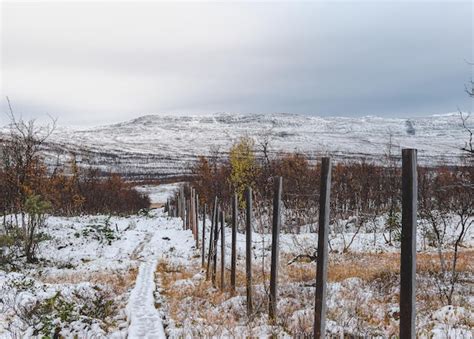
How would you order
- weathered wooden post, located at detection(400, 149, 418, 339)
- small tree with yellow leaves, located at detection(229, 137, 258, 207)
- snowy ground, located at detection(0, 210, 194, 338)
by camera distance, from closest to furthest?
weathered wooden post, located at detection(400, 149, 418, 339)
snowy ground, located at detection(0, 210, 194, 338)
small tree with yellow leaves, located at detection(229, 137, 258, 207)

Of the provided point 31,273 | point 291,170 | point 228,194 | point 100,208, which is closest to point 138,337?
point 31,273

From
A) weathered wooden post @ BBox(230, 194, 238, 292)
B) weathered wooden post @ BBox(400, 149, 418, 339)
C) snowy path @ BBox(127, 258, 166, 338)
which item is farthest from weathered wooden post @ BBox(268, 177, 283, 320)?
weathered wooden post @ BBox(400, 149, 418, 339)

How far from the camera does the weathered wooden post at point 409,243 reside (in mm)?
4207

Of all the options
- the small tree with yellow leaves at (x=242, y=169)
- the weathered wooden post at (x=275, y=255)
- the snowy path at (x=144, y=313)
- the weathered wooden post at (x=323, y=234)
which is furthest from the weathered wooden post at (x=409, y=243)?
the small tree with yellow leaves at (x=242, y=169)

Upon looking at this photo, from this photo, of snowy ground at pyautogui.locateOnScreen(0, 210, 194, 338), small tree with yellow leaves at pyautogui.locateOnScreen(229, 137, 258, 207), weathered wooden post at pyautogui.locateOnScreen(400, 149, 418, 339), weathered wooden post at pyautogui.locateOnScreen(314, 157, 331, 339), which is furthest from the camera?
small tree with yellow leaves at pyautogui.locateOnScreen(229, 137, 258, 207)

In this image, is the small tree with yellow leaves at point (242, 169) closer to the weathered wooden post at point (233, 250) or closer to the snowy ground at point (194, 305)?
the snowy ground at point (194, 305)

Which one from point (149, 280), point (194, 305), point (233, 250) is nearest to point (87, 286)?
point (149, 280)

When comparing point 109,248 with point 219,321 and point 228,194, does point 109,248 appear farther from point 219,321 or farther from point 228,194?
point 228,194

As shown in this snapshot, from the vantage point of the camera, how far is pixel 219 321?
768 cm

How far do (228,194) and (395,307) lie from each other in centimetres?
4538

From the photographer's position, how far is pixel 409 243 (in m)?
4.23

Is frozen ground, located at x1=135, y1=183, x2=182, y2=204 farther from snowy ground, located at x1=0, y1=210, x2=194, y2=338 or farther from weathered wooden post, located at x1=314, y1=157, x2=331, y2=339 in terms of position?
weathered wooden post, located at x1=314, y1=157, x2=331, y2=339

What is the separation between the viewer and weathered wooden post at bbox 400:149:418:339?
13.8ft

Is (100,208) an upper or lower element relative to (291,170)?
lower
